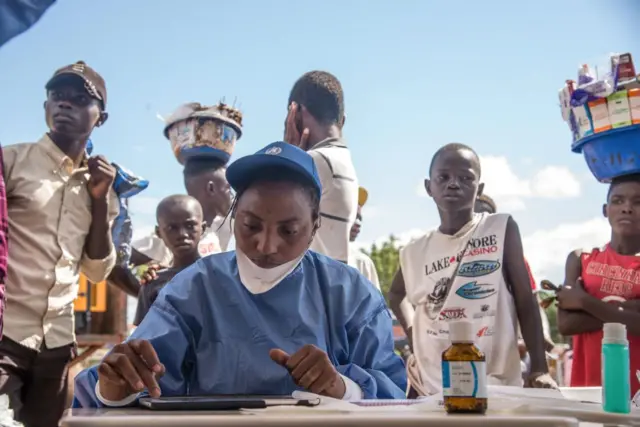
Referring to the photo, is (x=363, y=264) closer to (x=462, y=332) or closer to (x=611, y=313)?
(x=611, y=313)

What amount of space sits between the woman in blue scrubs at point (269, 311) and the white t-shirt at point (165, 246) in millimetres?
2491

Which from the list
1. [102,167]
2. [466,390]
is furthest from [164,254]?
[466,390]

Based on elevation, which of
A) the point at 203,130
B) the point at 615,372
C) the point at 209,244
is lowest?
the point at 615,372

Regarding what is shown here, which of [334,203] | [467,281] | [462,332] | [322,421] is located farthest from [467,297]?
[322,421]

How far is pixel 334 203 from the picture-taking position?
3447mm

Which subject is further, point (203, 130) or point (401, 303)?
point (203, 130)

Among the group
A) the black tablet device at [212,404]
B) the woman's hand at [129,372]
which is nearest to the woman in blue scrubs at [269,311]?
the woman's hand at [129,372]

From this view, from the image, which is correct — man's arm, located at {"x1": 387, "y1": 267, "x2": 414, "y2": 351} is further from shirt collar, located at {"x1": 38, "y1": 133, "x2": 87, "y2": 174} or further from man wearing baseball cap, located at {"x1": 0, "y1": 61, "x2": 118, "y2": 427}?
shirt collar, located at {"x1": 38, "y1": 133, "x2": 87, "y2": 174}

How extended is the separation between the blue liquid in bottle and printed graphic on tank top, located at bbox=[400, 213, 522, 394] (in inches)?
71.1

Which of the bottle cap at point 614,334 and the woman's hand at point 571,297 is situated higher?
the woman's hand at point 571,297

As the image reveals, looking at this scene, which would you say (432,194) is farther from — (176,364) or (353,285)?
(176,364)

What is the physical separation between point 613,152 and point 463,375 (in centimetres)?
242

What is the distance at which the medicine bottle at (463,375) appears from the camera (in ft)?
4.32

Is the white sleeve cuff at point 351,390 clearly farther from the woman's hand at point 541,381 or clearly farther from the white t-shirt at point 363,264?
the white t-shirt at point 363,264
